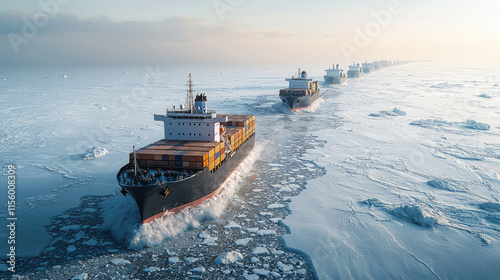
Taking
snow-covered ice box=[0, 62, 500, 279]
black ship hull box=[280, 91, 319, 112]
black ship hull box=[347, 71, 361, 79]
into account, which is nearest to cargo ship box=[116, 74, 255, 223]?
snow-covered ice box=[0, 62, 500, 279]

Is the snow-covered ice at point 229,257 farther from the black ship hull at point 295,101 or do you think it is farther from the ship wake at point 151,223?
the black ship hull at point 295,101

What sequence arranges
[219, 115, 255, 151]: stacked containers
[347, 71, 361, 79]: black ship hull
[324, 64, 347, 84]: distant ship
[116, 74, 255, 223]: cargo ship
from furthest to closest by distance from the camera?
[347, 71, 361, 79]: black ship hull, [324, 64, 347, 84]: distant ship, [219, 115, 255, 151]: stacked containers, [116, 74, 255, 223]: cargo ship

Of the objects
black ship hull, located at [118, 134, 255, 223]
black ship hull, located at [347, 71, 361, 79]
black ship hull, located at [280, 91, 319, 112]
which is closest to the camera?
black ship hull, located at [118, 134, 255, 223]

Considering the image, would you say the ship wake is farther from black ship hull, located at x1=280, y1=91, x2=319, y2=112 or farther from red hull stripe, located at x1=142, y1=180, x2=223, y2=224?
black ship hull, located at x1=280, y1=91, x2=319, y2=112

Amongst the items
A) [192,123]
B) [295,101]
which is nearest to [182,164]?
[192,123]

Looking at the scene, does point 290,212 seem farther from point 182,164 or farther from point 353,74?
point 353,74
